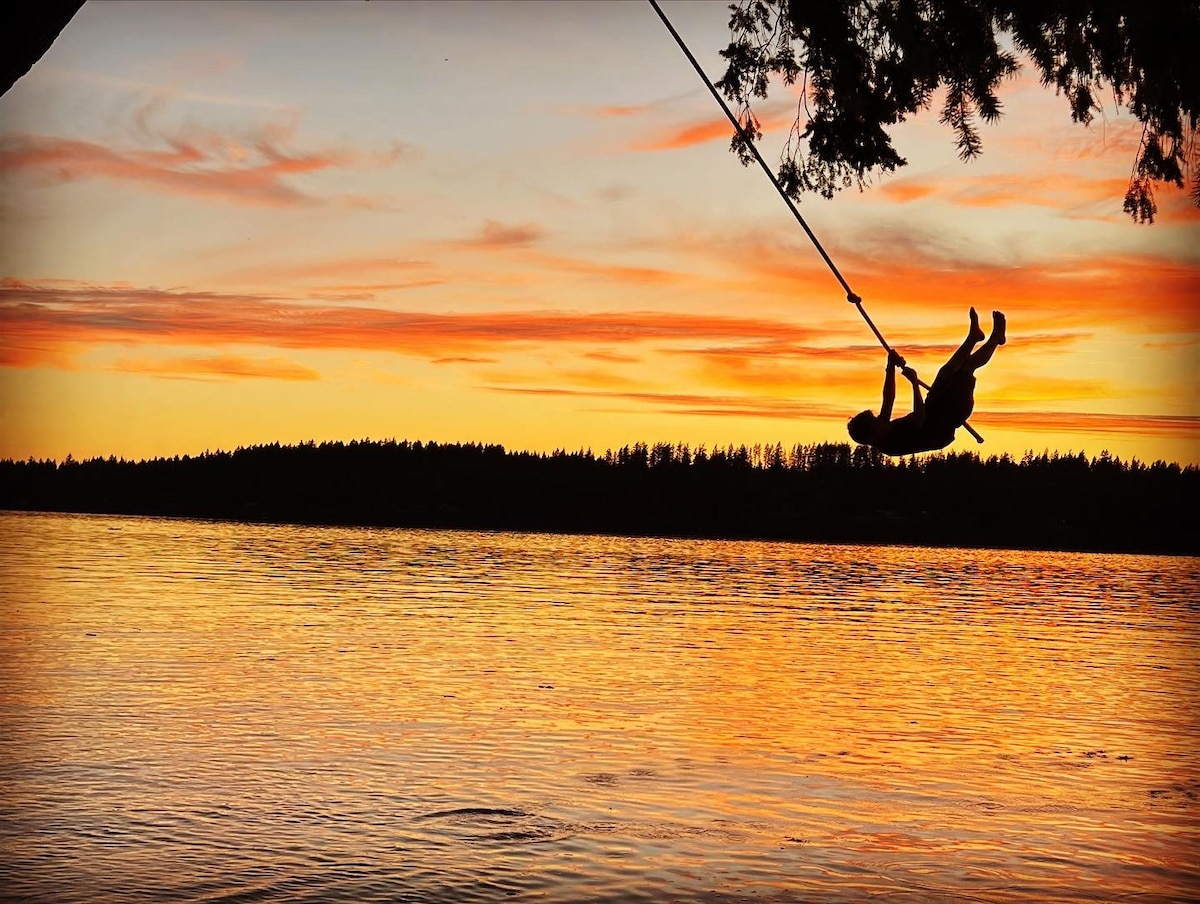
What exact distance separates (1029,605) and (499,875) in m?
71.0

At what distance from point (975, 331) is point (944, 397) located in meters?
0.56

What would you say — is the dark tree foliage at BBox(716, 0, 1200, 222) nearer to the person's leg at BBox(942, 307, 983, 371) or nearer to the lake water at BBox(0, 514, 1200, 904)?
the person's leg at BBox(942, 307, 983, 371)

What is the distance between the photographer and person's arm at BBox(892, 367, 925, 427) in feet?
34.8

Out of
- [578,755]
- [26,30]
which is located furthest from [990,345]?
[578,755]

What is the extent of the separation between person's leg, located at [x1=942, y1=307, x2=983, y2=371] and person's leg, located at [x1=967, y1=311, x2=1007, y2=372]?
2.0 inches

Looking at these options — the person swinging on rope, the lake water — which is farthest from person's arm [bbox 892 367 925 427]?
the lake water

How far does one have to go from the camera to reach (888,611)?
230 ft

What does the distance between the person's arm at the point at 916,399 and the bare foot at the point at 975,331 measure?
51 cm

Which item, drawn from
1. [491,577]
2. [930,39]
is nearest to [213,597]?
[491,577]

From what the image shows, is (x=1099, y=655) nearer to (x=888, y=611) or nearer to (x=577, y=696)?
(x=888, y=611)

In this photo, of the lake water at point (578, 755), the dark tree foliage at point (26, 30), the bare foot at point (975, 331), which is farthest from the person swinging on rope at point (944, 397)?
the dark tree foliage at point (26, 30)

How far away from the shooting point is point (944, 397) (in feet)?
34.8

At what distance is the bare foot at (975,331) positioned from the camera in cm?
1033

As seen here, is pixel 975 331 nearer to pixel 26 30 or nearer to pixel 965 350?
pixel 965 350
